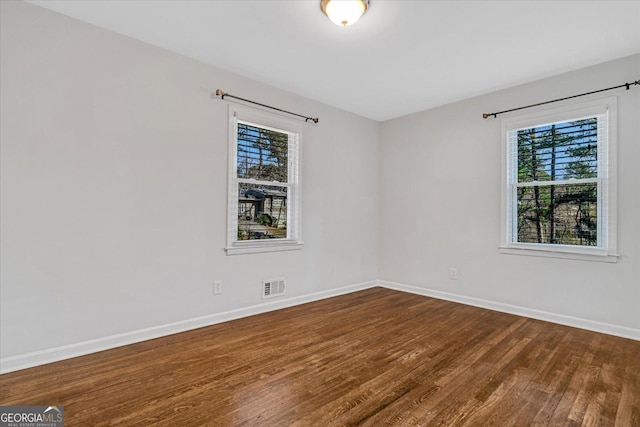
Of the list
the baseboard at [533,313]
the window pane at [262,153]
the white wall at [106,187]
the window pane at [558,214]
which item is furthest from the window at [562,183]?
the white wall at [106,187]

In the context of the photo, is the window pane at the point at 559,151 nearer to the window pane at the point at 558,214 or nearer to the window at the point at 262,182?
the window pane at the point at 558,214

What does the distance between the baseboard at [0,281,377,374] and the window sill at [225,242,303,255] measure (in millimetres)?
604

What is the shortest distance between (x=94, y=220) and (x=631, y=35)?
15.3 feet

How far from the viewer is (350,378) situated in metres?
2.14

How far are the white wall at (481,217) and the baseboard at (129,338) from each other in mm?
1810

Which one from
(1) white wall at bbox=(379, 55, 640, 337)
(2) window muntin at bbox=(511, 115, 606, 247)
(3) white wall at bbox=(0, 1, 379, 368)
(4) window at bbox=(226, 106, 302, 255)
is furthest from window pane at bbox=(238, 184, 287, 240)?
(2) window muntin at bbox=(511, 115, 606, 247)

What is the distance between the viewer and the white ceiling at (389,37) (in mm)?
2336

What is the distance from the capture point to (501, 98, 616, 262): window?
3098 millimetres

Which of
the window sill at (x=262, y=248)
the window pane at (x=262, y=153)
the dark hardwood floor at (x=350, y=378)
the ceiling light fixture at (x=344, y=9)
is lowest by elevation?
the dark hardwood floor at (x=350, y=378)

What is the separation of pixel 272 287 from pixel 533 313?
292 cm

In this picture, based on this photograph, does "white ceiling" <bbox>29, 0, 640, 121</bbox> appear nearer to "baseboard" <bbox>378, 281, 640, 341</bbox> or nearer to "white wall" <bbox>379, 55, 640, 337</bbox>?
"white wall" <bbox>379, 55, 640, 337</bbox>

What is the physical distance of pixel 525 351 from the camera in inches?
103

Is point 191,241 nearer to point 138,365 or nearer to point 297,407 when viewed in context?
point 138,365

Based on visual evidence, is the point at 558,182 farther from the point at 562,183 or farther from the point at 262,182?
the point at 262,182
